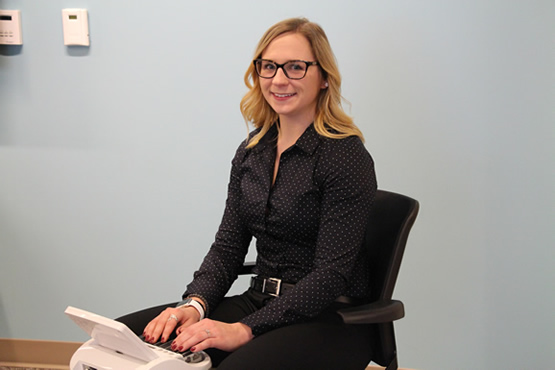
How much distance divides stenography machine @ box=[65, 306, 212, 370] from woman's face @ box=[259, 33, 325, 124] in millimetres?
721

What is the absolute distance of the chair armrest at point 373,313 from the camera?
1409 mm

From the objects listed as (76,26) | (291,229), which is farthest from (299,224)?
(76,26)

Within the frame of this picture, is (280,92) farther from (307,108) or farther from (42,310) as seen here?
(42,310)

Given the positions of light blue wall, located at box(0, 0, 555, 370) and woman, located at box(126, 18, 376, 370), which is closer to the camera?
woman, located at box(126, 18, 376, 370)

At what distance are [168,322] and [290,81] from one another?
0.73 metres

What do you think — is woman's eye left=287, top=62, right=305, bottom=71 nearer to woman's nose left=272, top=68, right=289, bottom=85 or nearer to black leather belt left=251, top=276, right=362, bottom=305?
woman's nose left=272, top=68, right=289, bottom=85

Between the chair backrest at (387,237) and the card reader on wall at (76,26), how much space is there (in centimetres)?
138

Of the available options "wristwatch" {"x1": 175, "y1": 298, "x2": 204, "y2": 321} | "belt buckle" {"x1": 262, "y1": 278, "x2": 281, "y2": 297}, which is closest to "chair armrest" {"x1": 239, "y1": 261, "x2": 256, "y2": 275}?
"belt buckle" {"x1": 262, "y1": 278, "x2": 281, "y2": 297}

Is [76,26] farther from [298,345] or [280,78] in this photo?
[298,345]

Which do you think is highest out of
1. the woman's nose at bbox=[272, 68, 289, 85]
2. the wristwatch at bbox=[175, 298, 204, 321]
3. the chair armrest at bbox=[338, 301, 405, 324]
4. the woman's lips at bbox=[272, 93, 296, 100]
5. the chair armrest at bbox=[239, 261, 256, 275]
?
the woman's nose at bbox=[272, 68, 289, 85]

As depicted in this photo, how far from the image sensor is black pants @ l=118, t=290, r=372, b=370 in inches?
53.1

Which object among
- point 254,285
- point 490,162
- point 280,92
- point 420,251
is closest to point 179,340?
point 254,285

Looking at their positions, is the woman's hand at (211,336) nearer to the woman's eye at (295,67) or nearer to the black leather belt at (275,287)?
the black leather belt at (275,287)

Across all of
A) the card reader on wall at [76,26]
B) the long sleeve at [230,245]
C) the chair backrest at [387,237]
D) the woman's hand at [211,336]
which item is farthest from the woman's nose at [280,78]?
the card reader on wall at [76,26]
